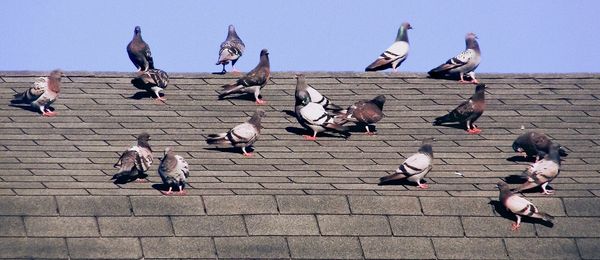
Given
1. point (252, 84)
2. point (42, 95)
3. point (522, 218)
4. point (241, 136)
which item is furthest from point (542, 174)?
point (42, 95)

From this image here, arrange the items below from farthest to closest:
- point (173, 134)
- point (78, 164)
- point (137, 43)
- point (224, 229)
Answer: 1. point (137, 43)
2. point (173, 134)
3. point (78, 164)
4. point (224, 229)

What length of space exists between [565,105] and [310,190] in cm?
797

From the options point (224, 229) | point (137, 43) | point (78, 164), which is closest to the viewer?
point (224, 229)

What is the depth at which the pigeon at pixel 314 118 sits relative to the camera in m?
25.5

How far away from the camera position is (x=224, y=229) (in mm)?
19641

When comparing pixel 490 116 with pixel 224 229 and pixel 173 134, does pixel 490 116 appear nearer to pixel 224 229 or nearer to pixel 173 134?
pixel 173 134

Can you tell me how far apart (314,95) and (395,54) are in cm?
418

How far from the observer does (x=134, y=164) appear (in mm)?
22172

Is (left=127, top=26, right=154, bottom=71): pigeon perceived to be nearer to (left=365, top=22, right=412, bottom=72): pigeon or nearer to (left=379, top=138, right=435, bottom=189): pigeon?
(left=365, top=22, right=412, bottom=72): pigeon

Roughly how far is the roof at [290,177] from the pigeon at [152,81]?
0.24m

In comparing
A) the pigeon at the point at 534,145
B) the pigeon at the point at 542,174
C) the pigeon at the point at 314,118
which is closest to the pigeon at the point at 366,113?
the pigeon at the point at 314,118

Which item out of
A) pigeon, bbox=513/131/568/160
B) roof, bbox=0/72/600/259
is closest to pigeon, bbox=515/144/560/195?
roof, bbox=0/72/600/259

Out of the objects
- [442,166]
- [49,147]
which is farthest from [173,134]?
[442,166]

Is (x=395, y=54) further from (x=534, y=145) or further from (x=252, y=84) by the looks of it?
(x=534, y=145)
